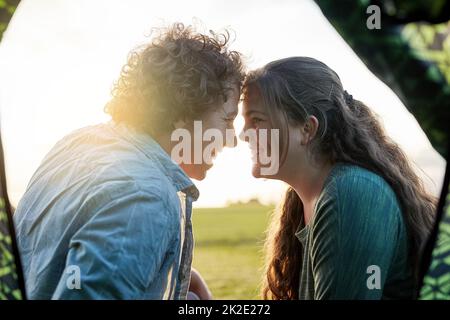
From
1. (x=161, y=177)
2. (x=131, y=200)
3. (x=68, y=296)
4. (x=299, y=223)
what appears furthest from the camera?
(x=299, y=223)

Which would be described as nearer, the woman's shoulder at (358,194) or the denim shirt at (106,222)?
the denim shirt at (106,222)

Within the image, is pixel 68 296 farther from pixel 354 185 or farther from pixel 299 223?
pixel 299 223

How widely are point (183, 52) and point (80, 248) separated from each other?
3.37 ft

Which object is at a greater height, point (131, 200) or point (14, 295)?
point (131, 200)

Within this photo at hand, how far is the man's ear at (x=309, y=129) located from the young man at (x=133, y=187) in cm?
30

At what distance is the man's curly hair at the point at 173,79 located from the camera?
2.14 metres

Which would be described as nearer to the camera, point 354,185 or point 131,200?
point 131,200

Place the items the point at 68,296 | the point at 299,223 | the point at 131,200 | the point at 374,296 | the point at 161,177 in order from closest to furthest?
the point at 68,296 → the point at 131,200 → the point at 161,177 → the point at 374,296 → the point at 299,223

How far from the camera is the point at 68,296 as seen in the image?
4.73ft

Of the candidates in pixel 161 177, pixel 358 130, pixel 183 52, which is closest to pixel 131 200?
pixel 161 177

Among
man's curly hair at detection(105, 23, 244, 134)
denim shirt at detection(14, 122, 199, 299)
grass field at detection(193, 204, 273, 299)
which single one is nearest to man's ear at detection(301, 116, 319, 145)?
man's curly hair at detection(105, 23, 244, 134)

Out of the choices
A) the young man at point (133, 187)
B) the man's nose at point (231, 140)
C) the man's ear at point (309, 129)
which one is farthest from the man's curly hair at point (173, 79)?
the man's ear at point (309, 129)

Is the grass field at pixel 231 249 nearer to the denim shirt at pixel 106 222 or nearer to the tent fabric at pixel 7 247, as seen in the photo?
the denim shirt at pixel 106 222

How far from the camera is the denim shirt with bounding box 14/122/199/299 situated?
1.45 meters
